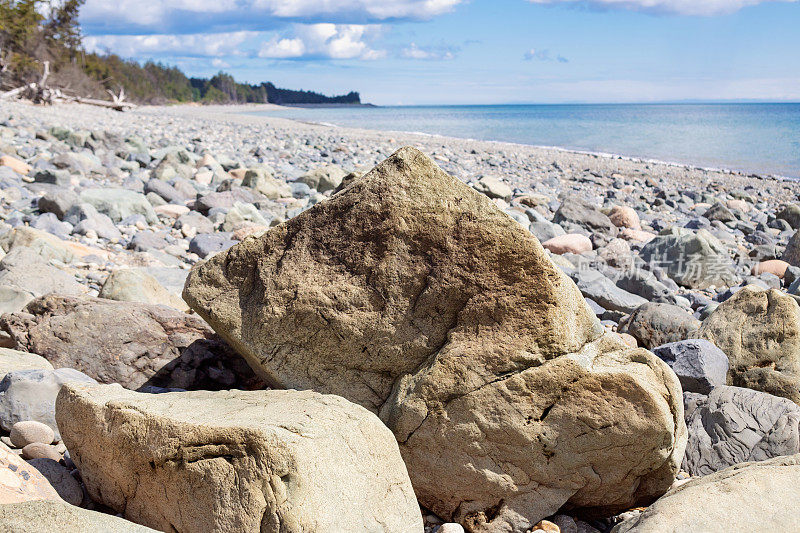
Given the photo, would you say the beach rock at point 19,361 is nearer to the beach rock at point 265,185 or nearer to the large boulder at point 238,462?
the large boulder at point 238,462

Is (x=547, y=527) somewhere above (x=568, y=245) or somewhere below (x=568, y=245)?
below

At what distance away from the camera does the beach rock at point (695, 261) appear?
7805 millimetres

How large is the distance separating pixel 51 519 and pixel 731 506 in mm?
2282

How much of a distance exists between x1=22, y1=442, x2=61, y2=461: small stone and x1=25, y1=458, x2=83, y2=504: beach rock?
6.5 inches

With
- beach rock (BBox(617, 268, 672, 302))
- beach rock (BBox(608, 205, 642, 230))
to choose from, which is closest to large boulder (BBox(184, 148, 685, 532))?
beach rock (BBox(617, 268, 672, 302))

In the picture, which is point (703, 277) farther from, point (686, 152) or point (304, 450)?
point (686, 152)

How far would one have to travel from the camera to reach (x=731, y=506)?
233cm

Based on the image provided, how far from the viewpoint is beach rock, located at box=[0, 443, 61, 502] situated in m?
2.31

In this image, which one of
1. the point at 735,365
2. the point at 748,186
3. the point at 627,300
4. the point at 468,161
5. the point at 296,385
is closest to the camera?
the point at 296,385

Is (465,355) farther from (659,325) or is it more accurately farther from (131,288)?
(131,288)

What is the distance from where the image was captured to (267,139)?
75.7 feet

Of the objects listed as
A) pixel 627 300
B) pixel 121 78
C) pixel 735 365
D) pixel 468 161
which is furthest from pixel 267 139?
pixel 121 78

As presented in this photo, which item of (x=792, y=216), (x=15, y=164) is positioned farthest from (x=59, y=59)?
(x=792, y=216)

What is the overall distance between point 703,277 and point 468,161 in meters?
12.8
